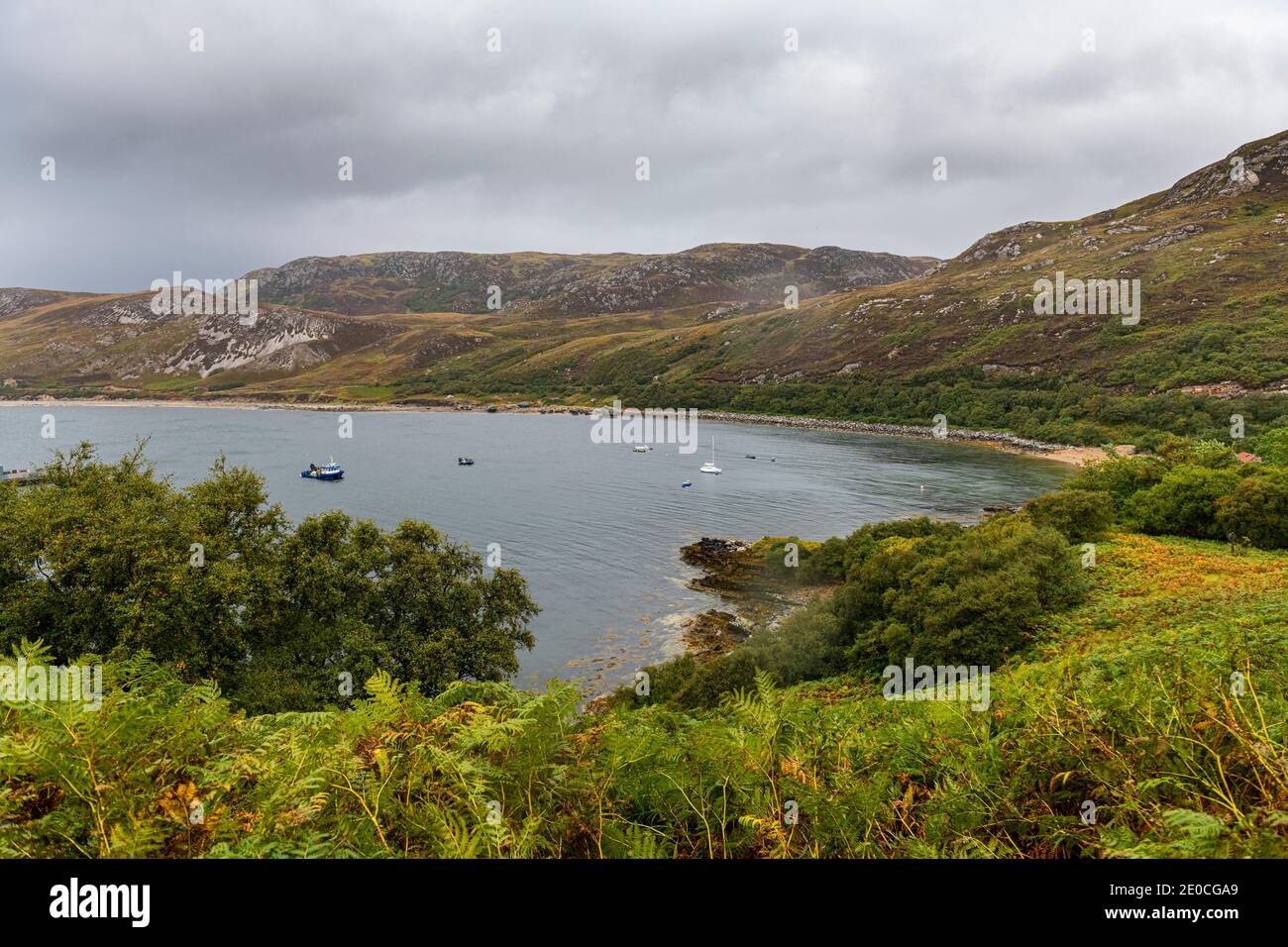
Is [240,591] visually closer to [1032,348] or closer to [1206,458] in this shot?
[1206,458]

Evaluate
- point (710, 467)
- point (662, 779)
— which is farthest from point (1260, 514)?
point (710, 467)

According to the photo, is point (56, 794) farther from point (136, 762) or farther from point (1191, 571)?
point (1191, 571)

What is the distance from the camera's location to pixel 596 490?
2709 inches

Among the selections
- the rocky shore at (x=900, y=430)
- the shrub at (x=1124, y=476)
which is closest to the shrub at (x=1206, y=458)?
the shrub at (x=1124, y=476)

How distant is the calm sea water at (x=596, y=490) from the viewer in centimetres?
3641

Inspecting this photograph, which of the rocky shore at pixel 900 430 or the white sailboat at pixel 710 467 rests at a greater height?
the rocky shore at pixel 900 430

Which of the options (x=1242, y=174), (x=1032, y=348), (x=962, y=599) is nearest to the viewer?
(x=962, y=599)

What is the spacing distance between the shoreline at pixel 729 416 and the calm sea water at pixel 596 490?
5597 mm

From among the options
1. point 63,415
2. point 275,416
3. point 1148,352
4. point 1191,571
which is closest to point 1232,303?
point 1148,352

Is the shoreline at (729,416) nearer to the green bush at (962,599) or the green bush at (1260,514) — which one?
the green bush at (1260,514)

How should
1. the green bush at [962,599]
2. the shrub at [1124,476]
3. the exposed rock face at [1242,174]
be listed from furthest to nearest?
1. the exposed rock face at [1242,174]
2. the shrub at [1124,476]
3. the green bush at [962,599]

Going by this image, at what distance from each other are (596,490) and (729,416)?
247ft

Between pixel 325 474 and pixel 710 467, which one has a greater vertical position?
pixel 710 467

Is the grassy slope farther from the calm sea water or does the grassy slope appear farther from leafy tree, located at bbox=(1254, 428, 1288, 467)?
leafy tree, located at bbox=(1254, 428, 1288, 467)
